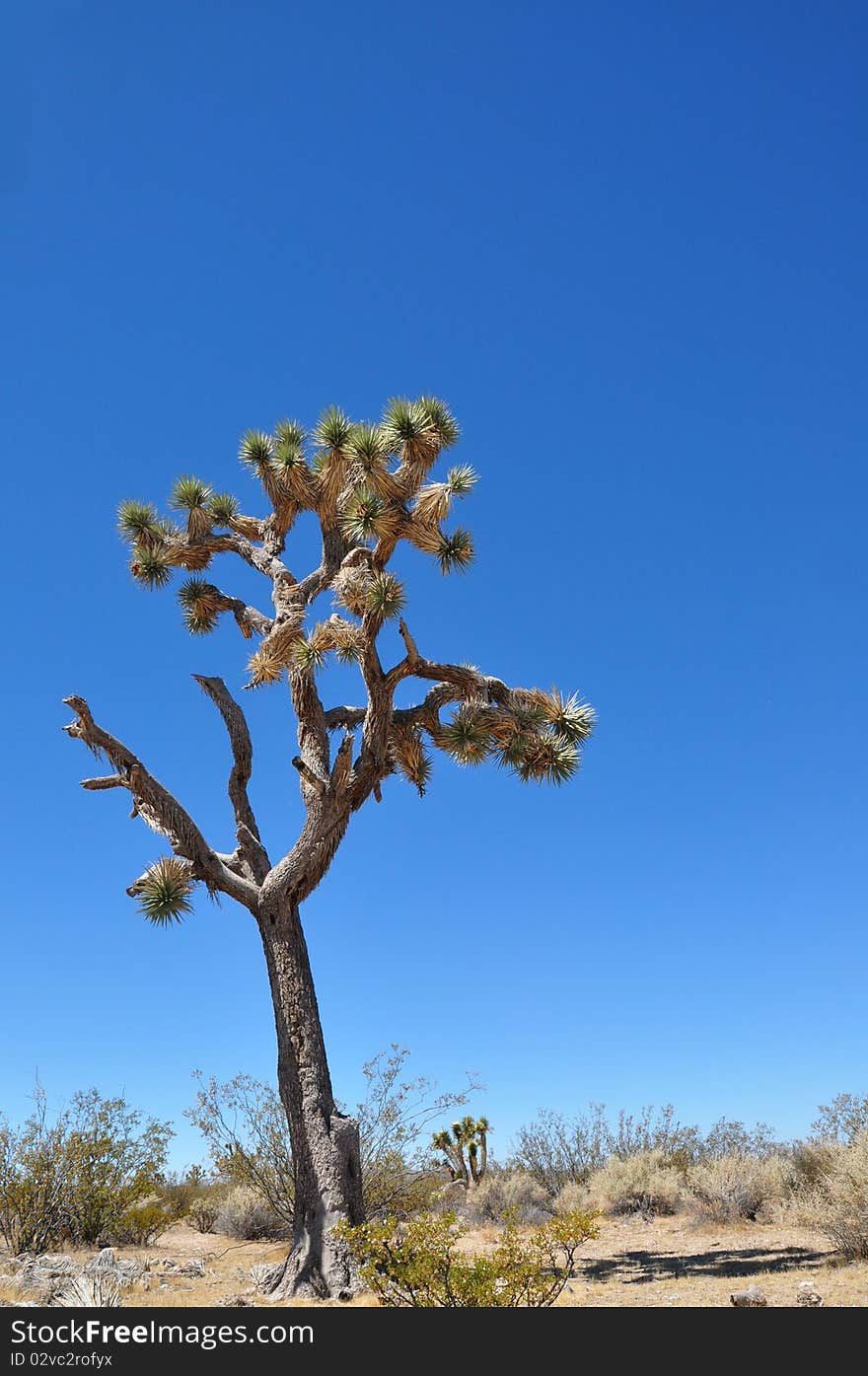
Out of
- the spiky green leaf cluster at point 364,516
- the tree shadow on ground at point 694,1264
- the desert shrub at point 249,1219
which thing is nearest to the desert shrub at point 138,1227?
the desert shrub at point 249,1219

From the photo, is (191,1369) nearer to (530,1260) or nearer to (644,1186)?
(530,1260)

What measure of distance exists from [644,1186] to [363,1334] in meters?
13.6

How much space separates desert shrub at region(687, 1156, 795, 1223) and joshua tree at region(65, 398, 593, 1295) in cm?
828

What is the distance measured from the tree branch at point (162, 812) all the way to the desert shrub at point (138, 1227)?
7810 millimetres

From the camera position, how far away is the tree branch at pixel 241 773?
11.3 metres

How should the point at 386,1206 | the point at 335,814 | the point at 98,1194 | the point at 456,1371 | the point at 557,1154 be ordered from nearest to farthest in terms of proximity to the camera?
1. the point at 456,1371
2. the point at 335,814
3. the point at 386,1206
4. the point at 98,1194
5. the point at 557,1154

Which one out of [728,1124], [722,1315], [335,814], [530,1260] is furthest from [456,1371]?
[728,1124]

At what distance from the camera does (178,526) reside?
13.6 meters

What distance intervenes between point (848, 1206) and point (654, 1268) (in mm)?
2320

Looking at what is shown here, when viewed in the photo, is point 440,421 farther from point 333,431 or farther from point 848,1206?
point 848,1206

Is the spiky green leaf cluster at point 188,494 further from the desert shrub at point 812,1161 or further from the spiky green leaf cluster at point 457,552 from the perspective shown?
the desert shrub at point 812,1161

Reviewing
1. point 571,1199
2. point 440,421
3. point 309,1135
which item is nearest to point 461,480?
point 440,421

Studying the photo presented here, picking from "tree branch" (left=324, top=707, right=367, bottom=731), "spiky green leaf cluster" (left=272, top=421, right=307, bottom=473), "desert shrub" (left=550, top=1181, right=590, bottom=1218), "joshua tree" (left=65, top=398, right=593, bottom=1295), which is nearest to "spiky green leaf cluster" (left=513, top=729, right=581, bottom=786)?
"joshua tree" (left=65, top=398, right=593, bottom=1295)

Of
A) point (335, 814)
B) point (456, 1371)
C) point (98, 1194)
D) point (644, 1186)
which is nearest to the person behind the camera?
point (456, 1371)
